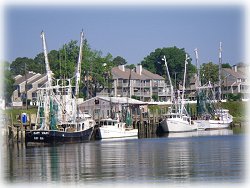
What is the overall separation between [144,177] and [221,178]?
383cm

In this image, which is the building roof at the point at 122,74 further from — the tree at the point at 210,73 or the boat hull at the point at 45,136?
the boat hull at the point at 45,136

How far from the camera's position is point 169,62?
16300cm

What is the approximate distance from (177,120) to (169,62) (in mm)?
72148

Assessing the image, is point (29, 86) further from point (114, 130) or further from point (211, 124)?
point (114, 130)

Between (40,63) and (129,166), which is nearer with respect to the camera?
(129,166)

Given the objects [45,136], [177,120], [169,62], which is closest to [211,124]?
[177,120]

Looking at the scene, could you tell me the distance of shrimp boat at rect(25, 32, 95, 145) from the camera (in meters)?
69.3

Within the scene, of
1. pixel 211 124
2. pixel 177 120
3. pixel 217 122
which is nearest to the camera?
pixel 177 120

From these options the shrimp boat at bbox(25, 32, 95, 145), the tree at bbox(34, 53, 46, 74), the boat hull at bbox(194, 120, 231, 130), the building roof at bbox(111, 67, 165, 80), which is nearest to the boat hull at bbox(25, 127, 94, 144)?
the shrimp boat at bbox(25, 32, 95, 145)

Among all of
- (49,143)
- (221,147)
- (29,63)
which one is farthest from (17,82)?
(221,147)

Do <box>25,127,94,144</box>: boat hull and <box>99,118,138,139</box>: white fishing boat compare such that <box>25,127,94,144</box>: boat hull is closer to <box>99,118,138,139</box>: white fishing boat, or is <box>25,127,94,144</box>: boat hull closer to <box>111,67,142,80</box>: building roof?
<box>99,118,138,139</box>: white fishing boat

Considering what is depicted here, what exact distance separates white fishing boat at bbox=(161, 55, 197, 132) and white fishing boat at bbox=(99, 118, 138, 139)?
348 inches

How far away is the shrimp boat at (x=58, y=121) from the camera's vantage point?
227ft

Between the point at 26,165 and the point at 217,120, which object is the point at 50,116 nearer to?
the point at 26,165
